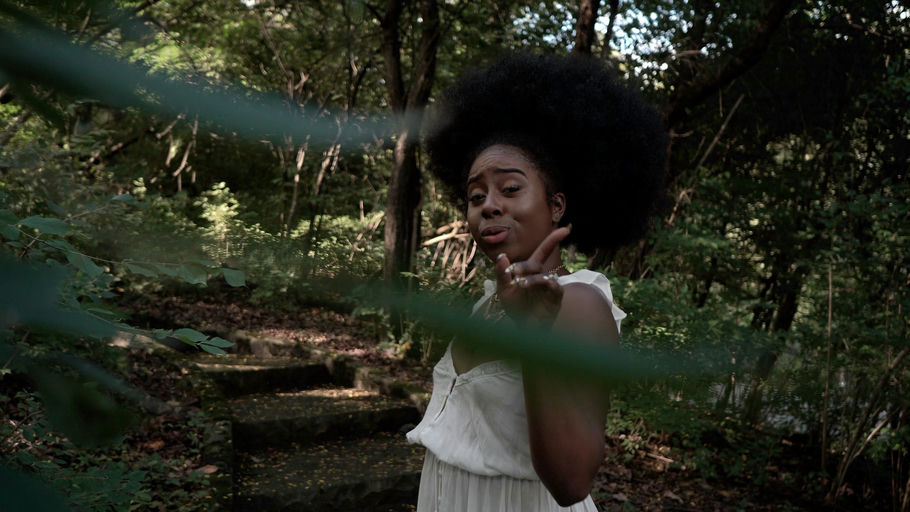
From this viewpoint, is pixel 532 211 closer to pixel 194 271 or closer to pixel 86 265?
pixel 86 265

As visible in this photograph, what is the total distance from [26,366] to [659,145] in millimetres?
1641

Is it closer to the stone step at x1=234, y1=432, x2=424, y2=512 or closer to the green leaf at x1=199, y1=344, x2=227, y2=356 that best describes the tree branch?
the stone step at x1=234, y1=432, x2=424, y2=512

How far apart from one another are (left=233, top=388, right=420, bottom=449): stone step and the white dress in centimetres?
374

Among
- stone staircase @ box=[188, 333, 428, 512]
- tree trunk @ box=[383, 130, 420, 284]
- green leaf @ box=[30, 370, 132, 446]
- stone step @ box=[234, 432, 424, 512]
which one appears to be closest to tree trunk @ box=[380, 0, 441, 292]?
tree trunk @ box=[383, 130, 420, 284]

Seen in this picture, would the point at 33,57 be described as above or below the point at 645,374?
above

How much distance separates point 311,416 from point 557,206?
4.24m

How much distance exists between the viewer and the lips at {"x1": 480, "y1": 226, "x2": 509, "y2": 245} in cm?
129

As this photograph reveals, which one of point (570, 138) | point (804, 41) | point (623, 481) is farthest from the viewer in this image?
point (804, 41)

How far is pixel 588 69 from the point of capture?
177 centimetres

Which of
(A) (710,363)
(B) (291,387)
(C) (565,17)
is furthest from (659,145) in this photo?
(C) (565,17)

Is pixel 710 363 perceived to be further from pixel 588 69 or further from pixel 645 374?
pixel 588 69

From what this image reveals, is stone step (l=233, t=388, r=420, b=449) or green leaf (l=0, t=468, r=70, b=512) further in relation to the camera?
stone step (l=233, t=388, r=420, b=449)

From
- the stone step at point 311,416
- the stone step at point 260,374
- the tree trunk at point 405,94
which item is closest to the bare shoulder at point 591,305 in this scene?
the stone step at point 311,416

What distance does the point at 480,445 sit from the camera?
150 cm
